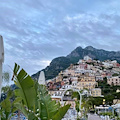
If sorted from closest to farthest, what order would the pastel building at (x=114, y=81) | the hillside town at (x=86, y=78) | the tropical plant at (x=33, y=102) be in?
the tropical plant at (x=33, y=102) < the hillside town at (x=86, y=78) < the pastel building at (x=114, y=81)

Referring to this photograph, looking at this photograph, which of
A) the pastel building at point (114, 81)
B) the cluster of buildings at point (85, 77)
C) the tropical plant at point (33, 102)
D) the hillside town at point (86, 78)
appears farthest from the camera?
the cluster of buildings at point (85, 77)

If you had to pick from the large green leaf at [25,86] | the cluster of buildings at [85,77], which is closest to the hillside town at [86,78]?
the cluster of buildings at [85,77]

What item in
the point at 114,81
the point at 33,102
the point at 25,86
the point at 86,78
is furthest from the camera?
the point at 86,78

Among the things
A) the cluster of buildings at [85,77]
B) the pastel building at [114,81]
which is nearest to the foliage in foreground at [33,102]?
the cluster of buildings at [85,77]

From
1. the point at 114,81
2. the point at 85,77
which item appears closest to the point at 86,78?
the point at 85,77

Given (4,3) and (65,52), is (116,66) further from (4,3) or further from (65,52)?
(4,3)

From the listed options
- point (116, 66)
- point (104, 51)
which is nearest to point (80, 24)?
point (116, 66)

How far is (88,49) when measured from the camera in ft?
268

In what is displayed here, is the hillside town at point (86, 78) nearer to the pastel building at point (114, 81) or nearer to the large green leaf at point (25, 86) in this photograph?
the pastel building at point (114, 81)

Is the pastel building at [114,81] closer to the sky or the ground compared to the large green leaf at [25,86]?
closer to the sky

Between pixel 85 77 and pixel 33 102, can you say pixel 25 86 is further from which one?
pixel 85 77

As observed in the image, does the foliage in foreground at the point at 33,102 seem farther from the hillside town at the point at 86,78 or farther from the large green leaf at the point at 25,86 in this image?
the hillside town at the point at 86,78

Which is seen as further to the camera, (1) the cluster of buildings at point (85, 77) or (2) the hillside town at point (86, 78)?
(1) the cluster of buildings at point (85, 77)

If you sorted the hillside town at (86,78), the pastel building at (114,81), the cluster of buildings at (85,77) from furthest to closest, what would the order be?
1. the cluster of buildings at (85,77)
2. the pastel building at (114,81)
3. the hillside town at (86,78)
